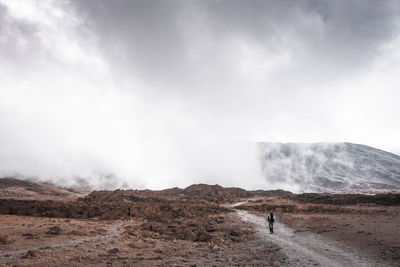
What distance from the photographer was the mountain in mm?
149125

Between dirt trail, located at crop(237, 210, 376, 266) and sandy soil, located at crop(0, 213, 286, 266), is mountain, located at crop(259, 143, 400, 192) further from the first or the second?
sandy soil, located at crop(0, 213, 286, 266)

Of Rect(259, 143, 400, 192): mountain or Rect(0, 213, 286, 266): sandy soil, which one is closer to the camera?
Rect(0, 213, 286, 266): sandy soil

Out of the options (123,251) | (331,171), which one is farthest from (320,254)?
(331,171)

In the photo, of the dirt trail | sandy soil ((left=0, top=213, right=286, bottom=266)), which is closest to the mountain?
the dirt trail

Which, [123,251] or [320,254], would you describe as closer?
[320,254]

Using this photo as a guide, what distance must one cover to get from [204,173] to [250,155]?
58.1 meters

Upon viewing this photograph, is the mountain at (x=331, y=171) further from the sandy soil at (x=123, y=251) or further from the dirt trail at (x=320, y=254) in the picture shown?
the sandy soil at (x=123, y=251)

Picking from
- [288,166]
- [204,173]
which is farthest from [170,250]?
[288,166]

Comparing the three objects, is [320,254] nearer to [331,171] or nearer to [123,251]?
[123,251]

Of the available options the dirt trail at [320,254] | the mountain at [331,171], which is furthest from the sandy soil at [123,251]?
the mountain at [331,171]

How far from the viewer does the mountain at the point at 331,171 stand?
489 ft

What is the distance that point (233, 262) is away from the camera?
12375 millimetres

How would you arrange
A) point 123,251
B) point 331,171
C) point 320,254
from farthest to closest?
point 331,171 → point 123,251 → point 320,254

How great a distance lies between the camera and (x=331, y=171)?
174 meters
